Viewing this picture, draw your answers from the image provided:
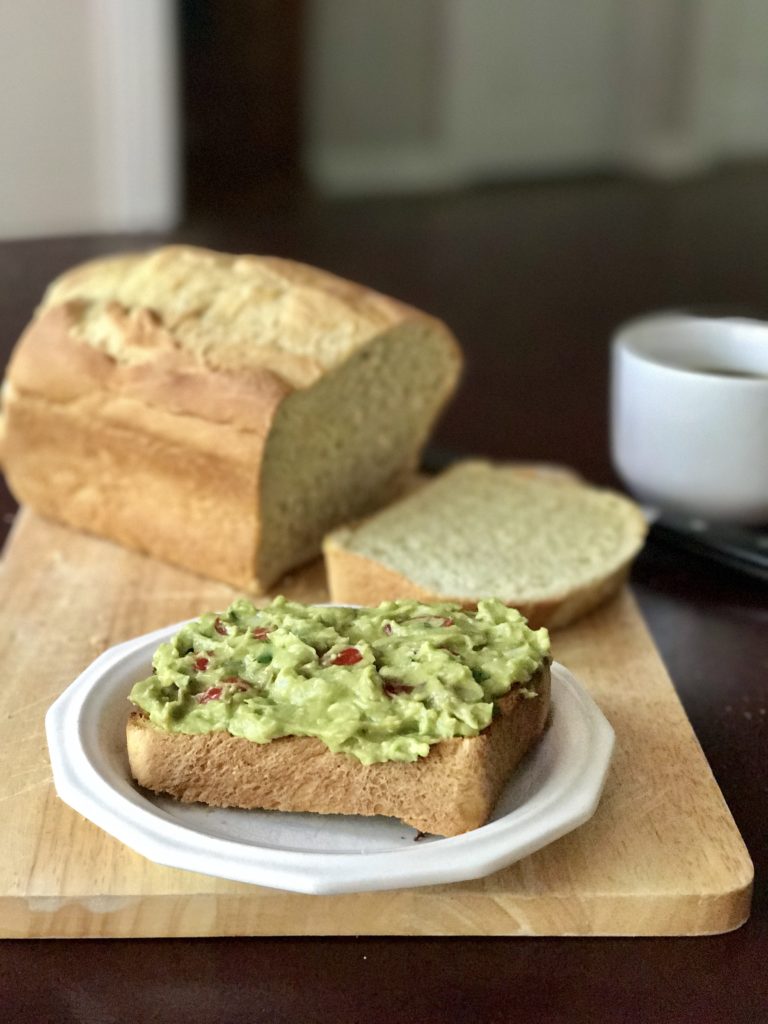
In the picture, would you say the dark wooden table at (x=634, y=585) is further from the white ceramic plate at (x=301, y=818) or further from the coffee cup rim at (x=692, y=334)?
the coffee cup rim at (x=692, y=334)

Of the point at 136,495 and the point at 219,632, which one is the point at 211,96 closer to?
the point at 136,495

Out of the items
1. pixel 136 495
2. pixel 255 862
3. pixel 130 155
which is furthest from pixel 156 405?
pixel 130 155

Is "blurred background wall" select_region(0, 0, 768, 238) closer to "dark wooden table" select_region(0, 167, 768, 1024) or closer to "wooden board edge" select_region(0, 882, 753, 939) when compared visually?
"dark wooden table" select_region(0, 167, 768, 1024)

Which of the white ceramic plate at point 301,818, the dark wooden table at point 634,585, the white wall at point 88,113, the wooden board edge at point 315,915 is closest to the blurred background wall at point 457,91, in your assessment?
the white wall at point 88,113

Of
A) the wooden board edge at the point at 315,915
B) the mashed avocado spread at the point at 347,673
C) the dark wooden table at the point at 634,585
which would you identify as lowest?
the dark wooden table at the point at 634,585

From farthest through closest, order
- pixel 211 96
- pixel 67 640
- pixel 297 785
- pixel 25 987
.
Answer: pixel 211 96, pixel 67 640, pixel 297 785, pixel 25 987

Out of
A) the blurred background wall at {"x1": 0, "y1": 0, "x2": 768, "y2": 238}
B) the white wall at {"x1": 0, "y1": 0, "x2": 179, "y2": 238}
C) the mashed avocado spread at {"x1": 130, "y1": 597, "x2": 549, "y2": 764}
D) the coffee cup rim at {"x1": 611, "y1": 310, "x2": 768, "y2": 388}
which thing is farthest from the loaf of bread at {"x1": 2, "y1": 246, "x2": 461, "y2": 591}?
the blurred background wall at {"x1": 0, "y1": 0, "x2": 768, "y2": 238}
